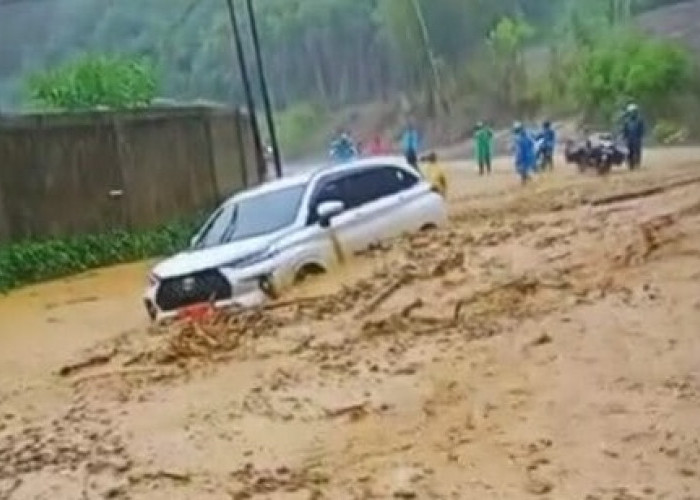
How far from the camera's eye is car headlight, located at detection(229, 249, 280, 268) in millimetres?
14680

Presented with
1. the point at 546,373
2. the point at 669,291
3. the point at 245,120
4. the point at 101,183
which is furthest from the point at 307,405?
the point at 245,120

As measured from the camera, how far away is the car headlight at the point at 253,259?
48.2 feet

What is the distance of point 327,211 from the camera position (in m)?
15.7

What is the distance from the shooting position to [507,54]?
7319cm

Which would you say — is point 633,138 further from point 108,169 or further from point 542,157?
point 108,169

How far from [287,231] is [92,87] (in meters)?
24.2

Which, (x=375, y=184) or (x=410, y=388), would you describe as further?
(x=375, y=184)

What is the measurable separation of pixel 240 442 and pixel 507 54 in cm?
6594

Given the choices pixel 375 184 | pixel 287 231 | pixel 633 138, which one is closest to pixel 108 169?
pixel 375 184

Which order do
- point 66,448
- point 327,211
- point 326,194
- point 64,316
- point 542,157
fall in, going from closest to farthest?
point 66,448 → point 327,211 → point 326,194 → point 64,316 → point 542,157

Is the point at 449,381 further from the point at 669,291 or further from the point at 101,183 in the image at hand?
the point at 101,183

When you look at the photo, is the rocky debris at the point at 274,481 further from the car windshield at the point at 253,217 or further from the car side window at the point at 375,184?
the car side window at the point at 375,184

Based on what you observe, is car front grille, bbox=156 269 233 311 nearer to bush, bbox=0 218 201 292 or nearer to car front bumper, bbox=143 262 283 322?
car front bumper, bbox=143 262 283 322

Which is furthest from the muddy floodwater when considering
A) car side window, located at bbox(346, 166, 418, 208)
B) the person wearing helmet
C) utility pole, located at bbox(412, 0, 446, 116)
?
utility pole, located at bbox(412, 0, 446, 116)
